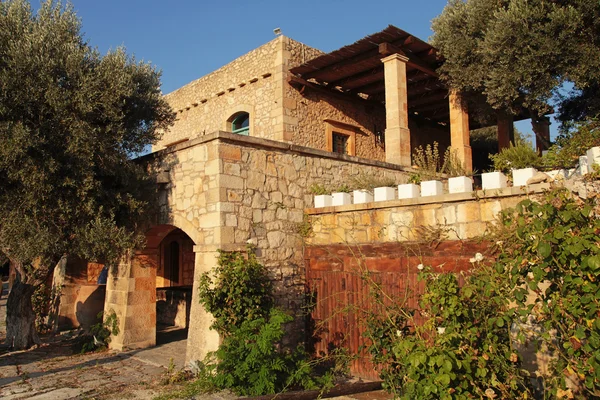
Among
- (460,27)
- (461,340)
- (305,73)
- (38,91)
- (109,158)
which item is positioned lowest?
(461,340)

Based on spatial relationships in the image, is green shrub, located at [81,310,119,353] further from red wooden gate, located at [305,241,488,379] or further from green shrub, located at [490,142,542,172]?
green shrub, located at [490,142,542,172]

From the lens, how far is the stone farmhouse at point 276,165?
6.13 m

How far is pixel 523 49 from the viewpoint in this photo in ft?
32.2

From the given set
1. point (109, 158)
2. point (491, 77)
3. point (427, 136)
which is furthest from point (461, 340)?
point (427, 136)

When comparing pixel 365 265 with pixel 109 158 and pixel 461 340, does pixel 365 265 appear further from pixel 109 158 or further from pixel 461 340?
pixel 109 158

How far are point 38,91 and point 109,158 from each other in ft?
4.13

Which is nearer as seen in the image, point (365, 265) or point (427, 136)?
point (365, 265)

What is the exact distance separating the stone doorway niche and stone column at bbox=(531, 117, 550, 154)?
9.25 meters

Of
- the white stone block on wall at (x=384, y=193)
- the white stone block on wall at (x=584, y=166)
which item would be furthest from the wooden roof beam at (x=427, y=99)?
the white stone block on wall at (x=584, y=166)

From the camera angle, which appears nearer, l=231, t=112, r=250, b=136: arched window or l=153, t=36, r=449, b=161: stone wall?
l=153, t=36, r=449, b=161: stone wall

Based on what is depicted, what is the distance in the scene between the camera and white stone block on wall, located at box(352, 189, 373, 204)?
6348mm

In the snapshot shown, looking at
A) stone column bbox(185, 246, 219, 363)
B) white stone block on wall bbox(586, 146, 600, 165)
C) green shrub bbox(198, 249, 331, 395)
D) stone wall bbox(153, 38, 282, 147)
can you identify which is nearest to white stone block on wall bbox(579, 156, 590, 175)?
white stone block on wall bbox(586, 146, 600, 165)

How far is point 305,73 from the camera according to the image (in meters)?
12.0

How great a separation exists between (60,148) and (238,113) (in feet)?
24.2
